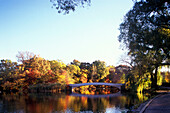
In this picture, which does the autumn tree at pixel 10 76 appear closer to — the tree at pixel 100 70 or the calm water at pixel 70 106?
the calm water at pixel 70 106

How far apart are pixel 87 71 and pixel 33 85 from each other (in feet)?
52.5

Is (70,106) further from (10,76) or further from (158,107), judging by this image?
(10,76)

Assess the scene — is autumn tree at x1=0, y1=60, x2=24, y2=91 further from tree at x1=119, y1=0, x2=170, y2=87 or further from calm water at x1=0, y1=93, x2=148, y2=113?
tree at x1=119, y1=0, x2=170, y2=87

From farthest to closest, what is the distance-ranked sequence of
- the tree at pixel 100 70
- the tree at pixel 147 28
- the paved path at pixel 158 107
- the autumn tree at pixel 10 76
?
1. the tree at pixel 100 70
2. the autumn tree at pixel 10 76
3. the tree at pixel 147 28
4. the paved path at pixel 158 107

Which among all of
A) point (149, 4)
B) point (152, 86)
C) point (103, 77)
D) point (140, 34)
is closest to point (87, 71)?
point (103, 77)

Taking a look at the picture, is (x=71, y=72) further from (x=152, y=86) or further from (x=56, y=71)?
(x=152, y=86)

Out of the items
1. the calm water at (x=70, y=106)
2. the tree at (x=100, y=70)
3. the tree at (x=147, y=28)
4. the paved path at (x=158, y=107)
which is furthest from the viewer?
the tree at (x=100, y=70)

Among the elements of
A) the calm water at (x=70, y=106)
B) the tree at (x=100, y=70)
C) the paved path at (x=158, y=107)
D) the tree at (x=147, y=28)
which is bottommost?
the calm water at (x=70, y=106)

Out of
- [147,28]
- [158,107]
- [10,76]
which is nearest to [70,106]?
[158,107]

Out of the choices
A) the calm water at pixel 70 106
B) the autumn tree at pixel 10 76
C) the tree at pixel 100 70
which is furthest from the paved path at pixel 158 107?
the tree at pixel 100 70

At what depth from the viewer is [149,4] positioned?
8.64 meters

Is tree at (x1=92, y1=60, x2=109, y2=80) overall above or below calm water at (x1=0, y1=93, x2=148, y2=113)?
above

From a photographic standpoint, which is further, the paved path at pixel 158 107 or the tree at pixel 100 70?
the tree at pixel 100 70

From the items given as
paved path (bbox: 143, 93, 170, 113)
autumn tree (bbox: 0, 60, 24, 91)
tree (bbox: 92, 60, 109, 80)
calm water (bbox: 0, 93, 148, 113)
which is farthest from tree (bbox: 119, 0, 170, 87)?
tree (bbox: 92, 60, 109, 80)
